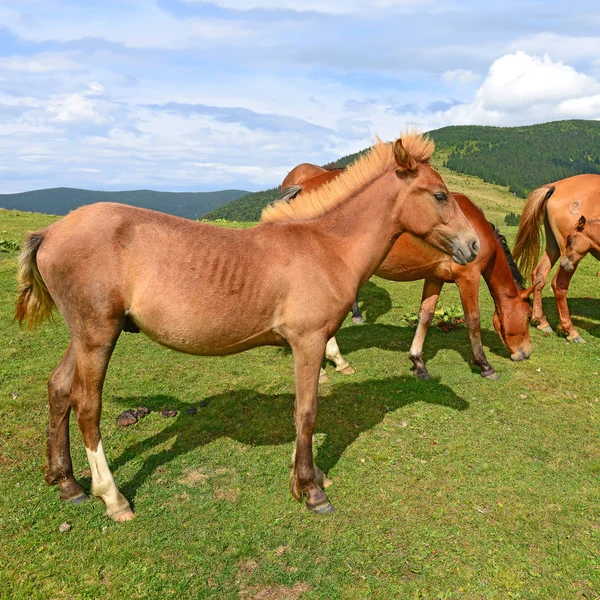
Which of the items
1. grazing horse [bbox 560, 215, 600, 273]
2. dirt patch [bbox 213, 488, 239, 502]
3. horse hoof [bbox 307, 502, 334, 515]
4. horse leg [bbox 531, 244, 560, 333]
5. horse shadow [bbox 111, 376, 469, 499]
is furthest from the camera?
horse leg [bbox 531, 244, 560, 333]

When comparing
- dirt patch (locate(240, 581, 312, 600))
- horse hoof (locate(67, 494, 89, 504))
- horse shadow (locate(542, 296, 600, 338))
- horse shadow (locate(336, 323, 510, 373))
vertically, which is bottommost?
horse shadow (locate(542, 296, 600, 338))

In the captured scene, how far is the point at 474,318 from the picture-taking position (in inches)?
324

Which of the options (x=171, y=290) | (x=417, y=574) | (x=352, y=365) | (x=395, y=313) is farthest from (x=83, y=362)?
(x=395, y=313)

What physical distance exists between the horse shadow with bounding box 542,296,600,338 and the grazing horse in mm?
2060

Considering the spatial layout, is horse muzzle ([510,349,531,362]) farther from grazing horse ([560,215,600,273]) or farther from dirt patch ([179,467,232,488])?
dirt patch ([179,467,232,488])

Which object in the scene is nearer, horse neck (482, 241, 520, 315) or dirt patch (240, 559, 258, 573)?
dirt patch (240, 559, 258, 573)

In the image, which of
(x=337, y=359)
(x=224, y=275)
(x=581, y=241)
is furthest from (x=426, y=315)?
(x=224, y=275)

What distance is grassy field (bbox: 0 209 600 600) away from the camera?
3.95 meters

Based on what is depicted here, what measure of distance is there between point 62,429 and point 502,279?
7.21 metres

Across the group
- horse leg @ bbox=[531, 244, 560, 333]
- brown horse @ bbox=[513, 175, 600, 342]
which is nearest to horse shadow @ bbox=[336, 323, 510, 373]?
horse leg @ bbox=[531, 244, 560, 333]

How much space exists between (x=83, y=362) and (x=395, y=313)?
9121 millimetres

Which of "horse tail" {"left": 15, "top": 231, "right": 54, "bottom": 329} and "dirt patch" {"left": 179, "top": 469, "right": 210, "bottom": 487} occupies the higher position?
"horse tail" {"left": 15, "top": 231, "right": 54, "bottom": 329}

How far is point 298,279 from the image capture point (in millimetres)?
4512

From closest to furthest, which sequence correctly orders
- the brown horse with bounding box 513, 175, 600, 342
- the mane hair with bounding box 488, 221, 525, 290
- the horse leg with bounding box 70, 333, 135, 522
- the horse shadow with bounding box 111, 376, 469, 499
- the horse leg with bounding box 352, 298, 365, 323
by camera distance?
the horse leg with bounding box 70, 333, 135, 522
the horse shadow with bounding box 111, 376, 469, 499
the mane hair with bounding box 488, 221, 525, 290
the brown horse with bounding box 513, 175, 600, 342
the horse leg with bounding box 352, 298, 365, 323
